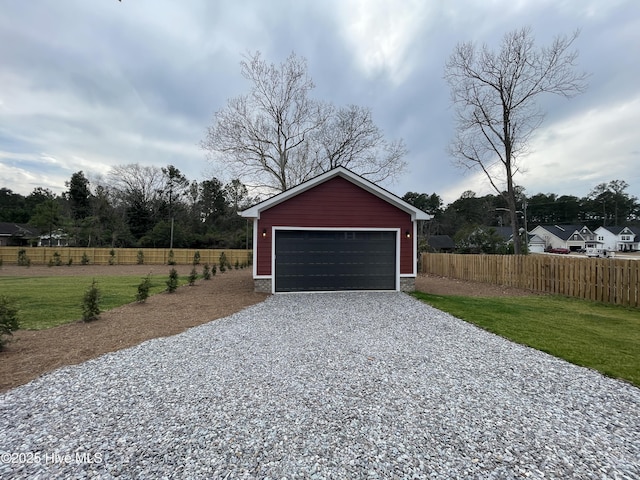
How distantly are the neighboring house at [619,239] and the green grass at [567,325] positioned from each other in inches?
2490

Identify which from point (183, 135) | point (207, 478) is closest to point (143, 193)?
point (183, 135)

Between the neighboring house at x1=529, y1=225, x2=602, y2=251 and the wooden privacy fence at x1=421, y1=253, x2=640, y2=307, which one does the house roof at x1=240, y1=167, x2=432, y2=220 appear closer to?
the wooden privacy fence at x1=421, y1=253, x2=640, y2=307

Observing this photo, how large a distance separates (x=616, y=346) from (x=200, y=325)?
7.69 meters

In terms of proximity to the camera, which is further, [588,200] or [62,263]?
[588,200]

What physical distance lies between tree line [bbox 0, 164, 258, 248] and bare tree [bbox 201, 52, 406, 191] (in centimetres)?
960

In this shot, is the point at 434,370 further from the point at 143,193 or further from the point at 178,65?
the point at 143,193

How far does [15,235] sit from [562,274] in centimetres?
5234

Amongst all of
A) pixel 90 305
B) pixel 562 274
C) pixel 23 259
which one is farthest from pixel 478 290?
pixel 23 259

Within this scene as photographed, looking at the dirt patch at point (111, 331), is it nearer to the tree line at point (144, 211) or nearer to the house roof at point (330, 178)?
the house roof at point (330, 178)

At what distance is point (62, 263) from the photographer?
2422 centimetres

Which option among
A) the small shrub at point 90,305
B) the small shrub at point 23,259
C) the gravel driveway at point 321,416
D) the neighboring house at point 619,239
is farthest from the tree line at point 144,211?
the neighboring house at point 619,239

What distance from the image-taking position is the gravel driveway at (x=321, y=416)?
87.8 inches

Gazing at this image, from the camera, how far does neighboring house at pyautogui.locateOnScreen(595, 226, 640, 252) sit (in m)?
55.2

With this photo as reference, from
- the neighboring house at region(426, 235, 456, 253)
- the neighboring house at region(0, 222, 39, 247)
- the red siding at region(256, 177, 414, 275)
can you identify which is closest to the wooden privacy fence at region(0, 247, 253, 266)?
the neighboring house at region(0, 222, 39, 247)
